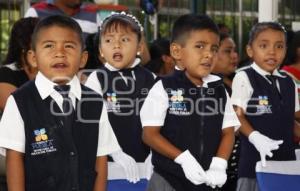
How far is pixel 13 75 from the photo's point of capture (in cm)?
428

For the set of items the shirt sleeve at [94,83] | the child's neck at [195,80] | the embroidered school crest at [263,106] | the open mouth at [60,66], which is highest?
the open mouth at [60,66]

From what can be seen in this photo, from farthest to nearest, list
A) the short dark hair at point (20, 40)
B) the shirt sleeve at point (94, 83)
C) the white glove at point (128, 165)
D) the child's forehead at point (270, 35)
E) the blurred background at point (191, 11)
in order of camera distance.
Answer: the blurred background at point (191, 11), the child's forehead at point (270, 35), the short dark hair at point (20, 40), the shirt sleeve at point (94, 83), the white glove at point (128, 165)

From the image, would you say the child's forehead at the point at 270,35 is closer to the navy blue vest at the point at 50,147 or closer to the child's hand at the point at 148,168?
the child's hand at the point at 148,168

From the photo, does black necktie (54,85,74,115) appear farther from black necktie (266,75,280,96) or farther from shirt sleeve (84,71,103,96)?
black necktie (266,75,280,96)

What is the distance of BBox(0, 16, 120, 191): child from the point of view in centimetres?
304

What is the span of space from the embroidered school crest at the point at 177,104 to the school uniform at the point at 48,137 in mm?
583

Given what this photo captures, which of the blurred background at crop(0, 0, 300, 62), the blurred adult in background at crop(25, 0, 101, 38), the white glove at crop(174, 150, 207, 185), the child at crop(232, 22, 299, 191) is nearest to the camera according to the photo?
the white glove at crop(174, 150, 207, 185)

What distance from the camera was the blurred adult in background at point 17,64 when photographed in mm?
4254

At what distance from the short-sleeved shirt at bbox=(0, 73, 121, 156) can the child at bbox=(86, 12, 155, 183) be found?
888mm

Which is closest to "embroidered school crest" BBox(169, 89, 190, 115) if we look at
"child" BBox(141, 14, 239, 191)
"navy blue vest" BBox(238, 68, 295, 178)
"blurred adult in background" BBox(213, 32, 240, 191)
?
"child" BBox(141, 14, 239, 191)

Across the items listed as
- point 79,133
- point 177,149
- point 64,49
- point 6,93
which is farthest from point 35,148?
point 6,93

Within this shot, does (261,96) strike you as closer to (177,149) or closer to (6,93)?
(177,149)

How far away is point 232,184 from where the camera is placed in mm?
5449

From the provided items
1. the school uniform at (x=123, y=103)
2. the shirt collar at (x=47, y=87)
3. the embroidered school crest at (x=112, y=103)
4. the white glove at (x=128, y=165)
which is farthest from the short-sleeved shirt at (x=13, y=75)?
the shirt collar at (x=47, y=87)
